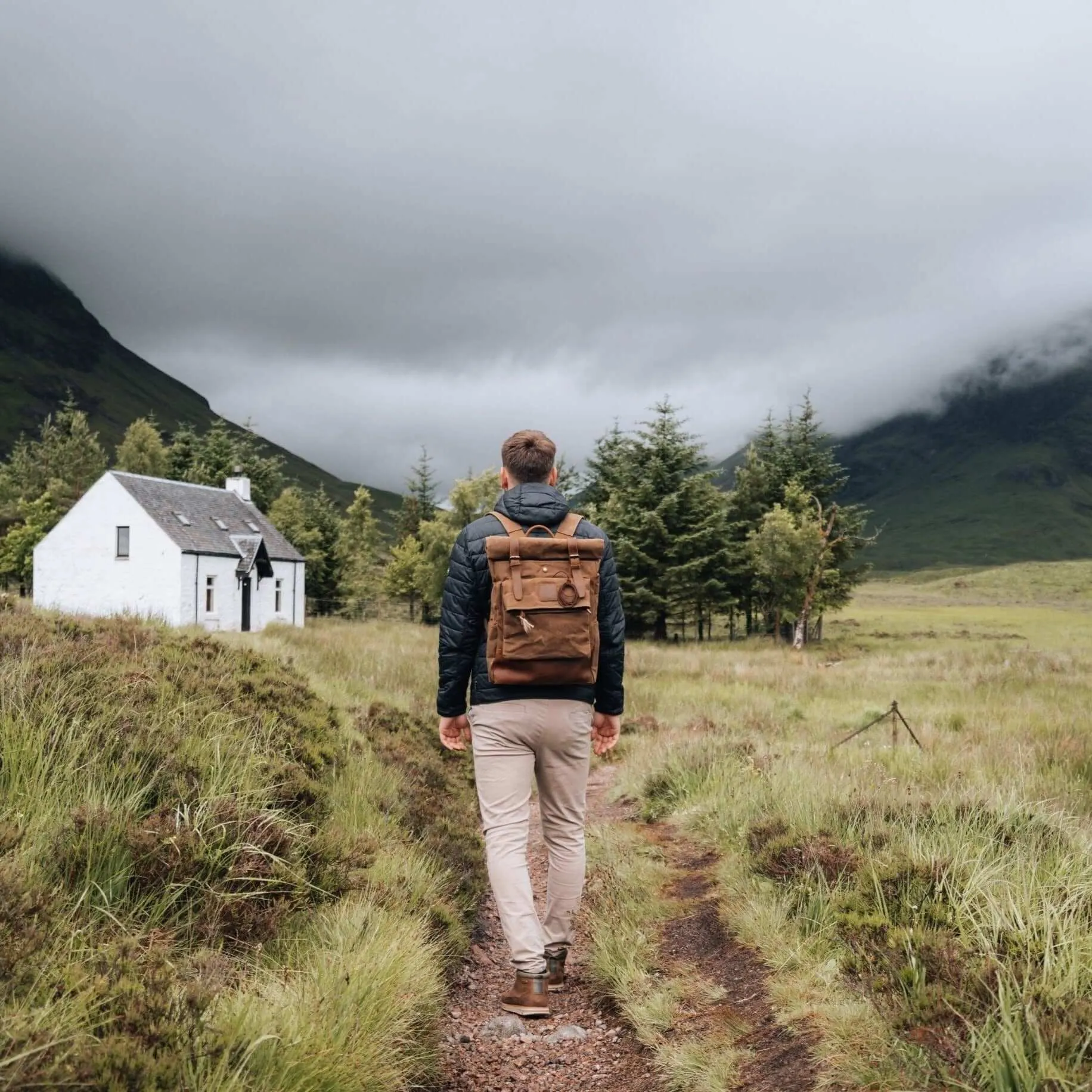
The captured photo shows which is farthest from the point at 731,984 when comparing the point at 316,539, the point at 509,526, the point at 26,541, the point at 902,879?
the point at 26,541

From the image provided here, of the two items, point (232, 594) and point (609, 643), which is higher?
point (232, 594)

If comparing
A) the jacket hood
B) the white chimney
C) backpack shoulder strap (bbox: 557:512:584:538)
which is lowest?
backpack shoulder strap (bbox: 557:512:584:538)

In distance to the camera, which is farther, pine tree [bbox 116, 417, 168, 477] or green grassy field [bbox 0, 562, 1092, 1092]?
pine tree [bbox 116, 417, 168, 477]

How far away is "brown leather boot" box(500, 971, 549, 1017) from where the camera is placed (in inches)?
166

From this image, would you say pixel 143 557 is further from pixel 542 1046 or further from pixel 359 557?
pixel 542 1046

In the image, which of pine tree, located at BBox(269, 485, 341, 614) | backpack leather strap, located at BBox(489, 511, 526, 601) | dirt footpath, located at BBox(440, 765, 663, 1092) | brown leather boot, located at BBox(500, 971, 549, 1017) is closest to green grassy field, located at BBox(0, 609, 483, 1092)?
dirt footpath, located at BBox(440, 765, 663, 1092)

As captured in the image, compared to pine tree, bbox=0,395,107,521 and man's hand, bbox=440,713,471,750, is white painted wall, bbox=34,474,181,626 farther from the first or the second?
man's hand, bbox=440,713,471,750

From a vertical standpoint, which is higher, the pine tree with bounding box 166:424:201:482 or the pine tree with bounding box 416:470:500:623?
the pine tree with bounding box 166:424:201:482

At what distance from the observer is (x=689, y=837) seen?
7246mm

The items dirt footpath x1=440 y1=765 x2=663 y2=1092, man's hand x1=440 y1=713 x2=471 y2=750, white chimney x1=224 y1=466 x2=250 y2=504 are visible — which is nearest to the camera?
dirt footpath x1=440 y1=765 x2=663 y2=1092

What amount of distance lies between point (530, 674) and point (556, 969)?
1.74 metres

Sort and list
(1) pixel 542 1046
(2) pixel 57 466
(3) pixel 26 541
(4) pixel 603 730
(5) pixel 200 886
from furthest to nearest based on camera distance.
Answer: (2) pixel 57 466
(3) pixel 26 541
(4) pixel 603 730
(1) pixel 542 1046
(5) pixel 200 886

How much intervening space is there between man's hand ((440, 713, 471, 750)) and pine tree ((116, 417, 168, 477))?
68323mm

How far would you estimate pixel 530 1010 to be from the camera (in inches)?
165
